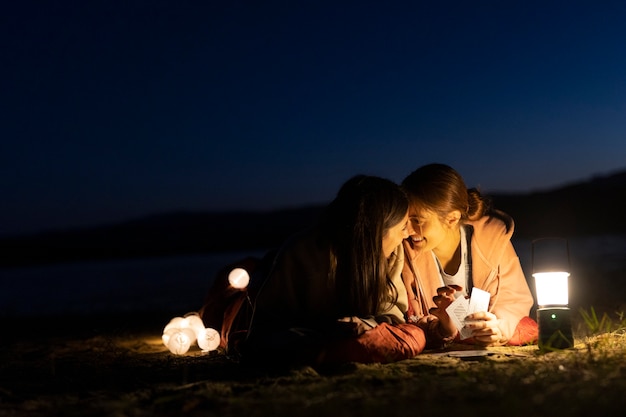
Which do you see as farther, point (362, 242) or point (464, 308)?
point (464, 308)

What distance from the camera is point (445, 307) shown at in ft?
15.2

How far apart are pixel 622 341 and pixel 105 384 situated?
2.94 m

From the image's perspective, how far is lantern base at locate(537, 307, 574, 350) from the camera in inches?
171

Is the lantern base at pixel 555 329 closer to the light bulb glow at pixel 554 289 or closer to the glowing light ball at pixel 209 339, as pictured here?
the light bulb glow at pixel 554 289

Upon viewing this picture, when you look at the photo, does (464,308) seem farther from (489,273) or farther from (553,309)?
(489,273)

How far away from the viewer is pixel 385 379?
11.8 ft

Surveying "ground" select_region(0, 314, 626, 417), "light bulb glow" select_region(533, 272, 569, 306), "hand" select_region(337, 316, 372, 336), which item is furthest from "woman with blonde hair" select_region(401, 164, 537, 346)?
"hand" select_region(337, 316, 372, 336)

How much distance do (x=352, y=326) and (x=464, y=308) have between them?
2.73 ft

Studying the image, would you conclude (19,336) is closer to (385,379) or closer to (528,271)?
(385,379)

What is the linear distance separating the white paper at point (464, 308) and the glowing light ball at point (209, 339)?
1.60 metres

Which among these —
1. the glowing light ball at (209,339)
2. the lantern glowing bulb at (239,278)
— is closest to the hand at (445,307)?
Answer: the lantern glowing bulb at (239,278)

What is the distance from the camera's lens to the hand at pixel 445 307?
4621 millimetres

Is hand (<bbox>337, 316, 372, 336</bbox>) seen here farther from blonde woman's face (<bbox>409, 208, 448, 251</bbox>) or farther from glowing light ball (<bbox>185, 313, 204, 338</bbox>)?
glowing light ball (<bbox>185, 313, 204, 338</bbox>)

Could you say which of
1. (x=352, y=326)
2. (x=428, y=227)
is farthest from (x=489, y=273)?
(x=352, y=326)
